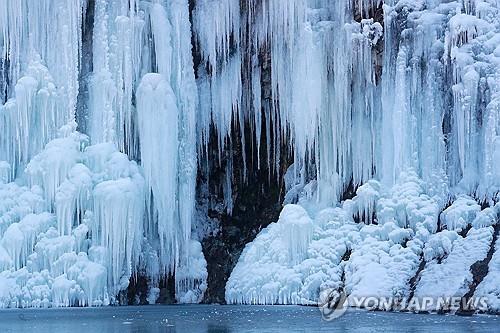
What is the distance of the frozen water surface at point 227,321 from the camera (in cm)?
1841

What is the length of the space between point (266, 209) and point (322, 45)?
546cm

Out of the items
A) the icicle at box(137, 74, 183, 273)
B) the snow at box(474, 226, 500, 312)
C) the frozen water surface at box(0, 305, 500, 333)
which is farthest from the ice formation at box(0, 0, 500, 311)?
the frozen water surface at box(0, 305, 500, 333)

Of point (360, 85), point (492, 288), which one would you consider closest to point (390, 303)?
point (492, 288)

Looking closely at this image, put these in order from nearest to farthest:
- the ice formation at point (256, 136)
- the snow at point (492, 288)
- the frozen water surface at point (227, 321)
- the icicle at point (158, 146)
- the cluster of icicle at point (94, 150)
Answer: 1. the frozen water surface at point (227, 321)
2. the snow at point (492, 288)
3. the ice formation at point (256, 136)
4. the cluster of icicle at point (94, 150)
5. the icicle at point (158, 146)

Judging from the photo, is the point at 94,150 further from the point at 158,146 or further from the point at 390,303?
the point at 390,303

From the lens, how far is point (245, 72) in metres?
28.1

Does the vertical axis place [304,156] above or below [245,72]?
below

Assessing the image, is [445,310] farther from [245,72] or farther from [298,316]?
[245,72]

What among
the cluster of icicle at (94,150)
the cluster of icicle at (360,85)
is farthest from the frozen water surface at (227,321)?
the cluster of icicle at (360,85)

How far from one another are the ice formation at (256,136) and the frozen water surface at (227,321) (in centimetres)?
110

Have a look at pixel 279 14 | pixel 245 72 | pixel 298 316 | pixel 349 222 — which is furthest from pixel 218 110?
pixel 298 316

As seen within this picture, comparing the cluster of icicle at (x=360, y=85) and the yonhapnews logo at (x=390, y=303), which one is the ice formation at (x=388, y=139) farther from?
the yonhapnews logo at (x=390, y=303)

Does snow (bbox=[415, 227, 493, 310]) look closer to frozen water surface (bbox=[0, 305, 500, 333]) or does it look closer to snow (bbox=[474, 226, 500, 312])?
snow (bbox=[474, 226, 500, 312])

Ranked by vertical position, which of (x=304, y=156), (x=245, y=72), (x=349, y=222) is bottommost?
(x=349, y=222)
